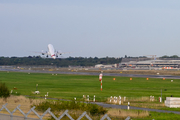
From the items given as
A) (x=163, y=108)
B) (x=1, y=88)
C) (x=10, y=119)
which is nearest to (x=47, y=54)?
(x=1, y=88)

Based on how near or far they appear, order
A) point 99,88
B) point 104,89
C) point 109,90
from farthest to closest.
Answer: point 99,88 < point 104,89 < point 109,90

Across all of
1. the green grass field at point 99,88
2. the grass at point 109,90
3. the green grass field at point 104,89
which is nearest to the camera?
the grass at point 109,90

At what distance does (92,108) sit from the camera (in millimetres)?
24781

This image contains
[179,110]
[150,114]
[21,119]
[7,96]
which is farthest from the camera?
[7,96]

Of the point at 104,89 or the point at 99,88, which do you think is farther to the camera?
the point at 99,88

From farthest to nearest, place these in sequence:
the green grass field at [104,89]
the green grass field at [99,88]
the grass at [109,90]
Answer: the green grass field at [99,88] < the green grass field at [104,89] < the grass at [109,90]

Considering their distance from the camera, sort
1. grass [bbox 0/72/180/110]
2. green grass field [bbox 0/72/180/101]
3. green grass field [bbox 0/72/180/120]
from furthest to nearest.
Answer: green grass field [bbox 0/72/180/101]
green grass field [bbox 0/72/180/120]
grass [bbox 0/72/180/110]

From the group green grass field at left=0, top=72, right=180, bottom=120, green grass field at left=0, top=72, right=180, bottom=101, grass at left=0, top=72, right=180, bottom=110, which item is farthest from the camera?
green grass field at left=0, top=72, right=180, bottom=101

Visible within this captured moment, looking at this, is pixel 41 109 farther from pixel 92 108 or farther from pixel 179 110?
pixel 179 110

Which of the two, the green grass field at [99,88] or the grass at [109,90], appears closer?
the grass at [109,90]

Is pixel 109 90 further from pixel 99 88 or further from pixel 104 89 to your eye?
pixel 99 88

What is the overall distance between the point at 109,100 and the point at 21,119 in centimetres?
2327

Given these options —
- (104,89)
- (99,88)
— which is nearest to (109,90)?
(104,89)

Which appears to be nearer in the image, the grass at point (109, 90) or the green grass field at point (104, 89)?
→ the grass at point (109, 90)
